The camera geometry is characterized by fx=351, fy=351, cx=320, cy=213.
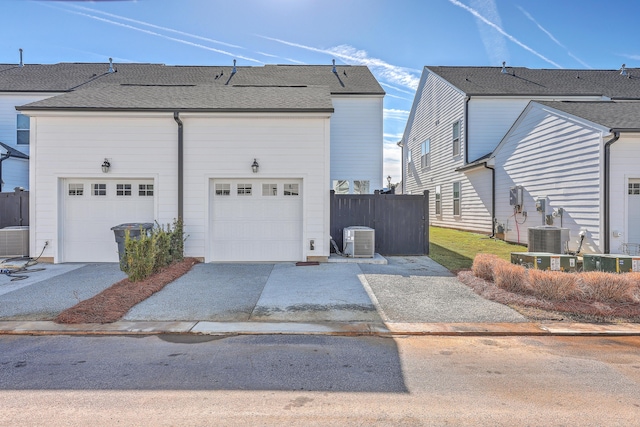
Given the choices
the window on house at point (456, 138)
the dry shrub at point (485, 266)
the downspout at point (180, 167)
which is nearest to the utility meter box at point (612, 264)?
the dry shrub at point (485, 266)

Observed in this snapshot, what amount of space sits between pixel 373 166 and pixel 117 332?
10591 mm

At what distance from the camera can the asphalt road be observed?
8.64 ft

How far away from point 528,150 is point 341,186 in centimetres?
637

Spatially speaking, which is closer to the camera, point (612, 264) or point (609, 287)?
point (609, 287)

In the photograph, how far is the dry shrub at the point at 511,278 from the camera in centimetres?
581

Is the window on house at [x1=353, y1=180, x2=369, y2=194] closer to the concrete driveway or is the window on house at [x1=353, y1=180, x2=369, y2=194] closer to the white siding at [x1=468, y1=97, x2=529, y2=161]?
the concrete driveway

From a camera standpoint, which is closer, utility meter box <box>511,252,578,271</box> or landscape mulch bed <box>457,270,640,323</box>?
landscape mulch bed <box>457,270,640,323</box>

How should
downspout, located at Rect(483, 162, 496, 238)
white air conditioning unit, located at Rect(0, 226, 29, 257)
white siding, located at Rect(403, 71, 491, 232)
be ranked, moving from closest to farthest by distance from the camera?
white air conditioning unit, located at Rect(0, 226, 29, 257) → downspout, located at Rect(483, 162, 496, 238) → white siding, located at Rect(403, 71, 491, 232)

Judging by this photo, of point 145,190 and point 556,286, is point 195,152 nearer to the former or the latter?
point 145,190

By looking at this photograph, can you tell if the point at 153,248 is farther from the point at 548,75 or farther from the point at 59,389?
the point at 548,75

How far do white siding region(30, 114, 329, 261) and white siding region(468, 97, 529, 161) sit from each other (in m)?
9.94

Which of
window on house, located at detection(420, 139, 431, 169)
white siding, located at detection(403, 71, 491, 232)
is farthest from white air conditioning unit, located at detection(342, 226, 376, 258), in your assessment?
window on house, located at detection(420, 139, 431, 169)

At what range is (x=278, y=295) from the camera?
5.93 m

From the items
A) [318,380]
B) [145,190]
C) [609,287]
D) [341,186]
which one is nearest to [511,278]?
[609,287]
